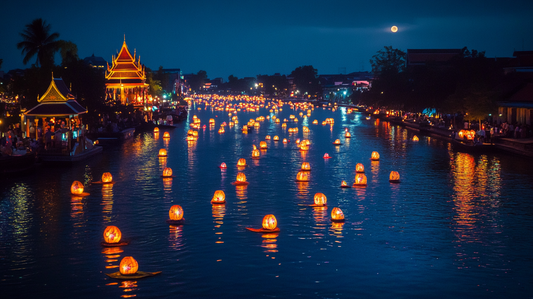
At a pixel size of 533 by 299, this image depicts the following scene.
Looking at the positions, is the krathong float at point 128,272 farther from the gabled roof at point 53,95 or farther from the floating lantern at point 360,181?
the gabled roof at point 53,95

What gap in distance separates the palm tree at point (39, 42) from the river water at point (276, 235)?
28.4 m

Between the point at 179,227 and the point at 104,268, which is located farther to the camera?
the point at 179,227

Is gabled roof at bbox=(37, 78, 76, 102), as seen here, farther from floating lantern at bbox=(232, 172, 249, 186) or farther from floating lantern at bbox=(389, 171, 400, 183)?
floating lantern at bbox=(389, 171, 400, 183)

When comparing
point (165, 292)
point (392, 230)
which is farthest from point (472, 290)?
point (165, 292)

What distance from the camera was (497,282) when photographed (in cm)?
1542

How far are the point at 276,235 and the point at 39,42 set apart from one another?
161 ft

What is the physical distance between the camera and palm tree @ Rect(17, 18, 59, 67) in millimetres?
59250

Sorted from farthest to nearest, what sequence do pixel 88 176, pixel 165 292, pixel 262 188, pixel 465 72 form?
pixel 465 72, pixel 88 176, pixel 262 188, pixel 165 292

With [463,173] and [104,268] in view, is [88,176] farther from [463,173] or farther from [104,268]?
[463,173]

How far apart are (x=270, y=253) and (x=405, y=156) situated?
91.0 ft

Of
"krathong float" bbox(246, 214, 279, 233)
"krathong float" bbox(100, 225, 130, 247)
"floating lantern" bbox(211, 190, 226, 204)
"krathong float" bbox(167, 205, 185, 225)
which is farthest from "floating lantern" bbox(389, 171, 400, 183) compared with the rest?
"krathong float" bbox(100, 225, 130, 247)

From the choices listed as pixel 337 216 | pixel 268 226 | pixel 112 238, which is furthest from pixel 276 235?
pixel 112 238

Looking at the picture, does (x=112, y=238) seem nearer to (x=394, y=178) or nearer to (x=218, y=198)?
(x=218, y=198)

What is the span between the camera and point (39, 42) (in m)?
59.7
